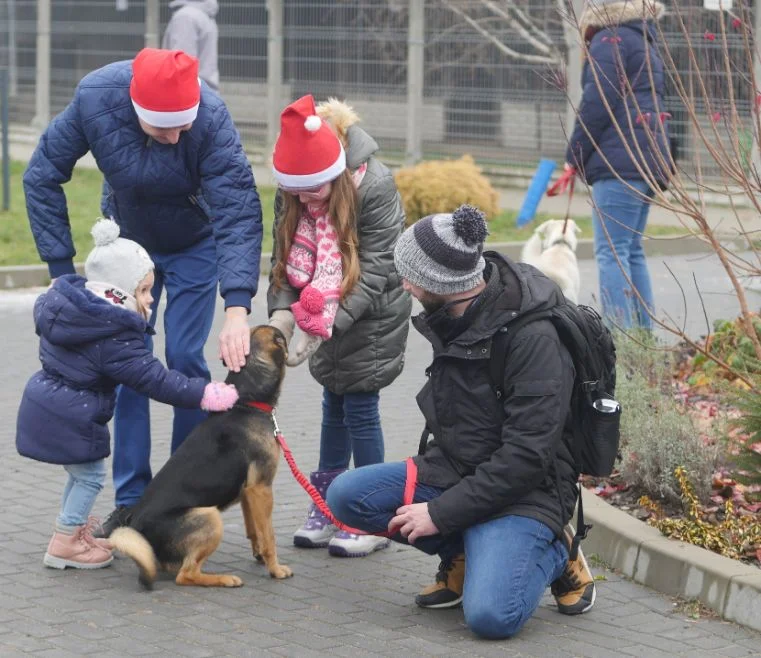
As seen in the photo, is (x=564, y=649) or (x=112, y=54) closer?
(x=564, y=649)

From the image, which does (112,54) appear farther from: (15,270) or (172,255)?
(172,255)

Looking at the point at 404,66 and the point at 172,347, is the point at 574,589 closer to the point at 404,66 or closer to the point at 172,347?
the point at 172,347

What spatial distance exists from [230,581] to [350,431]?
87 centimetres

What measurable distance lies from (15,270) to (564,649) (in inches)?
339

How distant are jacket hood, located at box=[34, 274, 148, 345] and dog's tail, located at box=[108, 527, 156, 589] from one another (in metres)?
0.72

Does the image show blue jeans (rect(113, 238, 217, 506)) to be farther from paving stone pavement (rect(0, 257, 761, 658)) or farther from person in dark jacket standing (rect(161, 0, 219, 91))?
person in dark jacket standing (rect(161, 0, 219, 91))

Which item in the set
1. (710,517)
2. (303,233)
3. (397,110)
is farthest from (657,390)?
(397,110)

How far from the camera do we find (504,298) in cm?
467

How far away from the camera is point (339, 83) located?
1948 centimetres

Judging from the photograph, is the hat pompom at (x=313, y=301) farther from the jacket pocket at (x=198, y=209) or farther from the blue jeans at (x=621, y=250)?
the blue jeans at (x=621, y=250)

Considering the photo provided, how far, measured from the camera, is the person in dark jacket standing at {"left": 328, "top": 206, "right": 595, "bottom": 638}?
4516 mm

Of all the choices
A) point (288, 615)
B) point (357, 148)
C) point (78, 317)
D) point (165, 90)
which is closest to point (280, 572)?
point (288, 615)

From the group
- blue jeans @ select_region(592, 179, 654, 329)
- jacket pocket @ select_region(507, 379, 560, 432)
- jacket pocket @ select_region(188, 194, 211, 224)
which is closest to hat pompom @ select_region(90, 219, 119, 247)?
jacket pocket @ select_region(188, 194, 211, 224)

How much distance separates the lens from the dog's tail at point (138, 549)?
4879 millimetres
